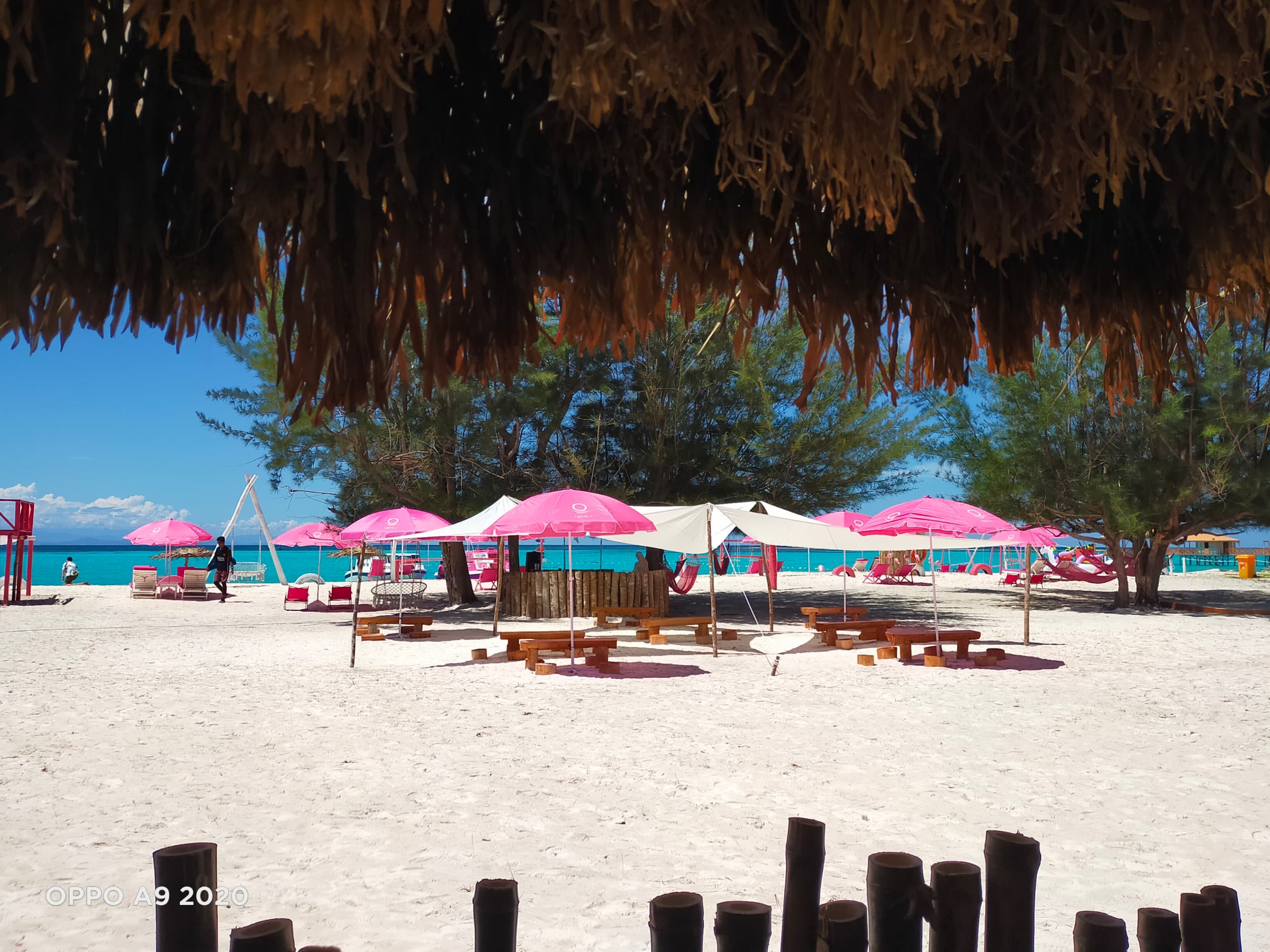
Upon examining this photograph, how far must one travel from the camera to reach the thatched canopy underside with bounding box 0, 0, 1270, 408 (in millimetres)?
1284

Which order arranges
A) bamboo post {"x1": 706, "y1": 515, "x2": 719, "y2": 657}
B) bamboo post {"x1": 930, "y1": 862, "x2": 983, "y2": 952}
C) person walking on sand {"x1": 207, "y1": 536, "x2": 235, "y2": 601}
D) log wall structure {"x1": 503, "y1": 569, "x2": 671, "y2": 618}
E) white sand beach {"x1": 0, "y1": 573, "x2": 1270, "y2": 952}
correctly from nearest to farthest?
bamboo post {"x1": 930, "y1": 862, "x2": 983, "y2": 952}
white sand beach {"x1": 0, "y1": 573, "x2": 1270, "y2": 952}
bamboo post {"x1": 706, "y1": 515, "x2": 719, "y2": 657}
log wall structure {"x1": 503, "y1": 569, "x2": 671, "y2": 618}
person walking on sand {"x1": 207, "y1": 536, "x2": 235, "y2": 601}

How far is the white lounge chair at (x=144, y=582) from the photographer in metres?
25.6

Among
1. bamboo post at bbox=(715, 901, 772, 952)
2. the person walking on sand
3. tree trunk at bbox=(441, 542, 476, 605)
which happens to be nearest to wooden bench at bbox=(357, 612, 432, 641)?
tree trunk at bbox=(441, 542, 476, 605)

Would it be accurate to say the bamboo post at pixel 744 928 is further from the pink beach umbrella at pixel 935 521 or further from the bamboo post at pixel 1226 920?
the pink beach umbrella at pixel 935 521

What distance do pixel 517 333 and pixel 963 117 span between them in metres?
0.90

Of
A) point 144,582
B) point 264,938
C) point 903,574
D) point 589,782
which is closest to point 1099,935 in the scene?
point 264,938

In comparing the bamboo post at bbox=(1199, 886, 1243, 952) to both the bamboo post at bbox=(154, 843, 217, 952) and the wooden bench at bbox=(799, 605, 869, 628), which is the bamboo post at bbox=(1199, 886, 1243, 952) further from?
the wooden bench at bbox=(799, 605, 869, 628)

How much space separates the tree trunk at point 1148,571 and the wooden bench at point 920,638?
473 inches

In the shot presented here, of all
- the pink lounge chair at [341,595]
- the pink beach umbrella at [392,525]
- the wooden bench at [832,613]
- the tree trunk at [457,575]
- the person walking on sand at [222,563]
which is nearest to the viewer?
the pink beach umbrella at [392,525]

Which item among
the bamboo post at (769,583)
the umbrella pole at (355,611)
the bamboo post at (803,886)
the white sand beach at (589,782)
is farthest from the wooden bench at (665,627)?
the bamboo post at (803,886)

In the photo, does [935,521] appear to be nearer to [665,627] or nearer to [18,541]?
[665,627]

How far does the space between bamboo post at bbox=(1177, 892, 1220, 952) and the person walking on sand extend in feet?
84.0

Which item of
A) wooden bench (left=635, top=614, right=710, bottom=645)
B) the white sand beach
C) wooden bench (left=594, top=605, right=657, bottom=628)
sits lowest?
the white sand beach

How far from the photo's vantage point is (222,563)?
82.5ft
